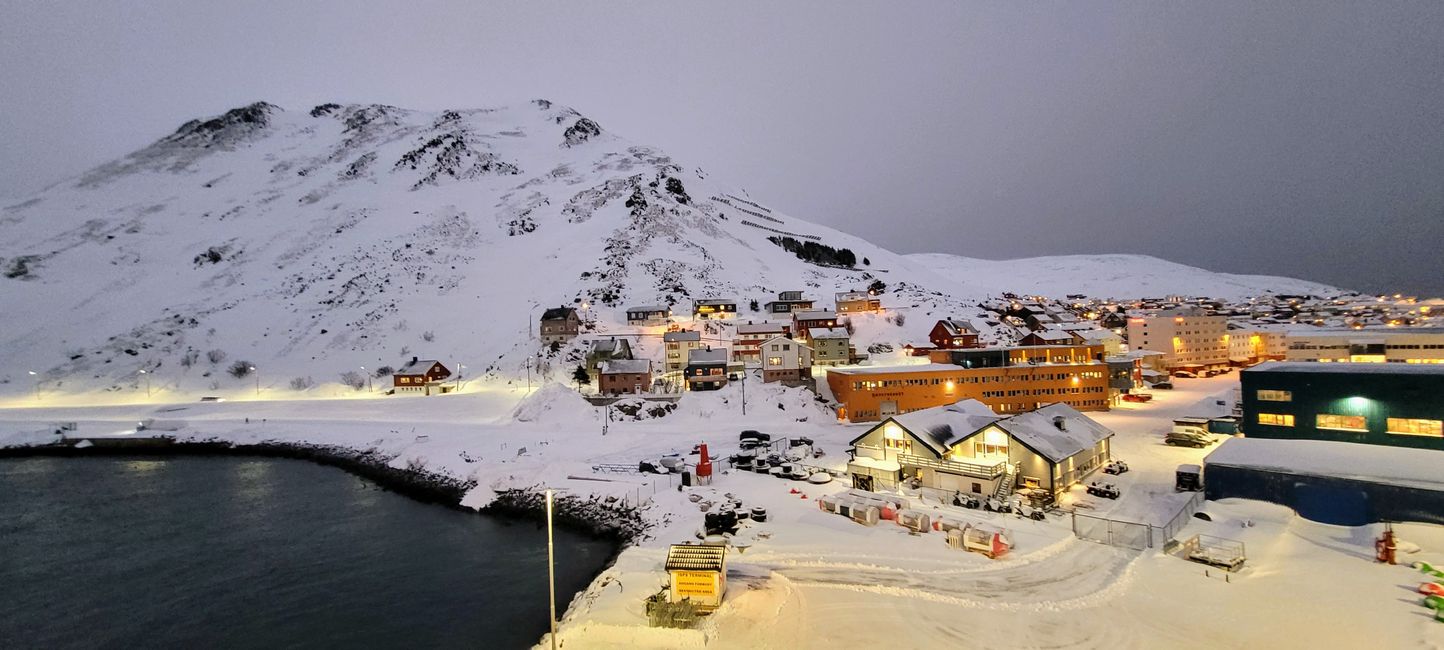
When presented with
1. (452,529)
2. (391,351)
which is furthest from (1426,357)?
(391,351)

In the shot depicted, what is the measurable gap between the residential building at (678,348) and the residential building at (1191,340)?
4814 centimetres

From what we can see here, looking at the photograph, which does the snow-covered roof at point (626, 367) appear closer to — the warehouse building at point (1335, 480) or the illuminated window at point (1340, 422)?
the warehouse building at point (1335, 480)

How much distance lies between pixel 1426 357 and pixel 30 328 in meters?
144

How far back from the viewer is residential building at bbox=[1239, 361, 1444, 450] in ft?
79.0

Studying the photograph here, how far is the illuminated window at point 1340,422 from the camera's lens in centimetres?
2553

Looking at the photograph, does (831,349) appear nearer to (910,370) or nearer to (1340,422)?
(910,370)

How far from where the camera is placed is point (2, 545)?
91.5 feet

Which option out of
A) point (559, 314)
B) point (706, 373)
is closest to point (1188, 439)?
point (706, 373)

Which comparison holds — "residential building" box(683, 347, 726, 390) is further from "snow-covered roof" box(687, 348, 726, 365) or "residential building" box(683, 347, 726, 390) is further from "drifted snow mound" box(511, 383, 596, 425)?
"drifted snow mound" box(511, 383, 596, 425)

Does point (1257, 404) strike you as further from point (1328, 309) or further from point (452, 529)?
point (1328, 309)

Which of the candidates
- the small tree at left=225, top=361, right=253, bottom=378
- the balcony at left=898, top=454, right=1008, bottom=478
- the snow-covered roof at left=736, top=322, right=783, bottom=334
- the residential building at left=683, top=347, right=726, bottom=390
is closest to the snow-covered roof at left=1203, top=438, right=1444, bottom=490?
the balcony at left=898, top=454, right=1008, bottom=478

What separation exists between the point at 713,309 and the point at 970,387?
119 feet

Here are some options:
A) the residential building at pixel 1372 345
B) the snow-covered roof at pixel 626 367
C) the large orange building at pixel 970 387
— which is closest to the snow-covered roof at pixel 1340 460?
the large orange building at pixel 970 387

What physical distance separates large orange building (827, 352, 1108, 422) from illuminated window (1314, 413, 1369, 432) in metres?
15.8
